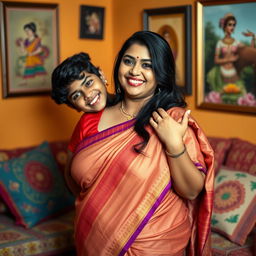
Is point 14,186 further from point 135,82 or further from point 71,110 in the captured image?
point 135,82

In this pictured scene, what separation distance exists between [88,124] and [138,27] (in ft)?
6.61

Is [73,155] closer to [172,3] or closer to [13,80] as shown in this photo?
[13,80]

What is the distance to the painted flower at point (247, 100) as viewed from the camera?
3148mm

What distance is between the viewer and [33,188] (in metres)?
3.28

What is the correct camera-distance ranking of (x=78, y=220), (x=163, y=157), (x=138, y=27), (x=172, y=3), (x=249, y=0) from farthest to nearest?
(x=138, y=27)
(x=172, y=3)
(x=249, y=0)
(x=78, y=220)
(x=163, y=157)

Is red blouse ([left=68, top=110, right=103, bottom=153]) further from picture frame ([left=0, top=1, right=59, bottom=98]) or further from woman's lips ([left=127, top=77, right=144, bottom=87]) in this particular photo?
picture frame ([left=0, top=1, right=59, bottom=98])

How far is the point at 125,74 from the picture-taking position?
198 centimetres

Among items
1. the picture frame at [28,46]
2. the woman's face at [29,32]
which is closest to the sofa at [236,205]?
the picture frame at [28,46]

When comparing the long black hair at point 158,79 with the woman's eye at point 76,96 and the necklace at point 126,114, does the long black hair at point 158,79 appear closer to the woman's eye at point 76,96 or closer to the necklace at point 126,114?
the necklace at point 126,114

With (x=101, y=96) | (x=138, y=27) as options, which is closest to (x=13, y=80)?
(x=138, y=27)

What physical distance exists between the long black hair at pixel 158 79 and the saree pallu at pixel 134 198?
1.5 inches

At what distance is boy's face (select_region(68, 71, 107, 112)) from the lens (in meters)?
2.15

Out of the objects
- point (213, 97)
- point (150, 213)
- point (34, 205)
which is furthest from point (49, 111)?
point (150, 213)

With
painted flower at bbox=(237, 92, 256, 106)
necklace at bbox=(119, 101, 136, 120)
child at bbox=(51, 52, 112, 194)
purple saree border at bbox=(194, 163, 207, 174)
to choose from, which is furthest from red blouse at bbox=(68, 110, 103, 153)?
painted flower at bbox=(237, 92, 256, 106)
